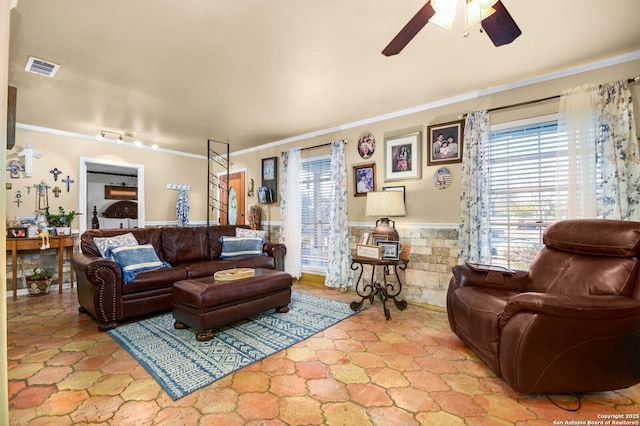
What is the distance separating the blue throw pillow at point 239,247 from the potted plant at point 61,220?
236 cm

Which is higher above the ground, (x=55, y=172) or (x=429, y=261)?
(x=55, y=172)

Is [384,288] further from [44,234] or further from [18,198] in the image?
[18,198]

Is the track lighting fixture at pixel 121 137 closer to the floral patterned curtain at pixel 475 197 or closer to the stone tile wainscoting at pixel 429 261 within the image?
the stone tile wainscoting at pixel 429 261

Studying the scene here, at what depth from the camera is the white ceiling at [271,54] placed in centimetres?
196

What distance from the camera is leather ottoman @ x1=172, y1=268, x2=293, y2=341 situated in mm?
2547

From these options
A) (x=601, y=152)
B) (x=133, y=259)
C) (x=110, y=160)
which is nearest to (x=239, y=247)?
(x=133, y=259)

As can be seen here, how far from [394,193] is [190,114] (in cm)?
297

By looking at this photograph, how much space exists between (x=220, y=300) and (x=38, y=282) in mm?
3319

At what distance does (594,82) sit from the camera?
2.66 meters

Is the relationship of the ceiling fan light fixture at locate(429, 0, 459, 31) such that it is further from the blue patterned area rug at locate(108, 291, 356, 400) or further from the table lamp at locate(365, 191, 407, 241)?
the blue patterned area rug at locate(108, 291, 356, 400)

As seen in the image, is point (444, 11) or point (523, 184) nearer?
point (444, 11)

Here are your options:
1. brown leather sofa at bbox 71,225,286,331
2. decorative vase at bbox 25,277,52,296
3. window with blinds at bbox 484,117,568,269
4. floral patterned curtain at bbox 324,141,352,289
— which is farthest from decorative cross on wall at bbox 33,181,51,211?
window with blinds at bbox 484,117,568,269

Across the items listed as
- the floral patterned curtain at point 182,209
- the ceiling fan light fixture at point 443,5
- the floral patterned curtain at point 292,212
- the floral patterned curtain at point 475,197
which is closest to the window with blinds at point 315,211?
the floral patterned curtain at point 292,212

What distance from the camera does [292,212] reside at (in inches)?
197
